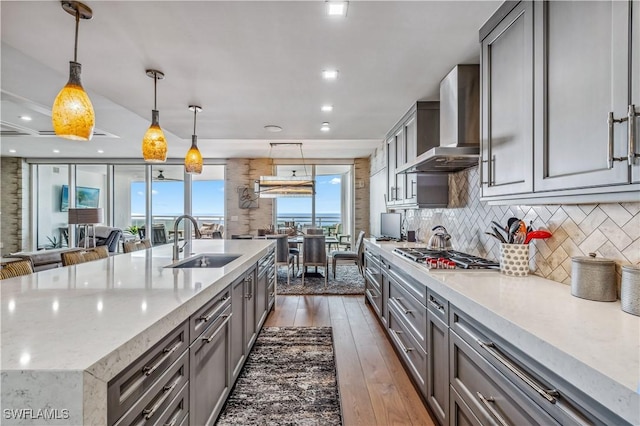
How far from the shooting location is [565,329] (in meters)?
0.96

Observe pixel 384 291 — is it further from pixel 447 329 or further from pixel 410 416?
pixel 447 329

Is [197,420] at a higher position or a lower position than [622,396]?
lower

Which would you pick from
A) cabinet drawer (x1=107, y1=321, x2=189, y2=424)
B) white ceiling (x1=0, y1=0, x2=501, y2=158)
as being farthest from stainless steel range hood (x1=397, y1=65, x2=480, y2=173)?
cabinet drawer (x1=107, y1=321, x2=189, y2=424)

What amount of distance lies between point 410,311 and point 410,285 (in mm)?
200

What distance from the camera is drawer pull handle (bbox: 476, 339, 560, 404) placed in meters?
0.87

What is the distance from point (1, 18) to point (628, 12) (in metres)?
3.01

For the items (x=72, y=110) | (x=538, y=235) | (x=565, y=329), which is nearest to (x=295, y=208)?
(x=72, y=110)

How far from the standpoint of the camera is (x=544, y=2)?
137 cm

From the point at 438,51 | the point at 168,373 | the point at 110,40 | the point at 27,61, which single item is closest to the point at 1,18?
the point at 110,40

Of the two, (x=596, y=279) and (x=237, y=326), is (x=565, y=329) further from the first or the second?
(x=237, y=326)

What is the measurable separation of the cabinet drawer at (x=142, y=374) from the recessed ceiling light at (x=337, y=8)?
69.6 inches

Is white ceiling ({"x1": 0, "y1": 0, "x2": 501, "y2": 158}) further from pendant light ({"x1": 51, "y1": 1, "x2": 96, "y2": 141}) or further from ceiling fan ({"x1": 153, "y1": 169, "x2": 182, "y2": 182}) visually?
ceiling fan ({"x1": 153, "y1": 169, "x2": 182, "y2": 182})

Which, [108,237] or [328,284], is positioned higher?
[108,237]

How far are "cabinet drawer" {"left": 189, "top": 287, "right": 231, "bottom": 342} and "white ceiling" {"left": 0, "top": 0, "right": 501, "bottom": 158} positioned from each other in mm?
1644
